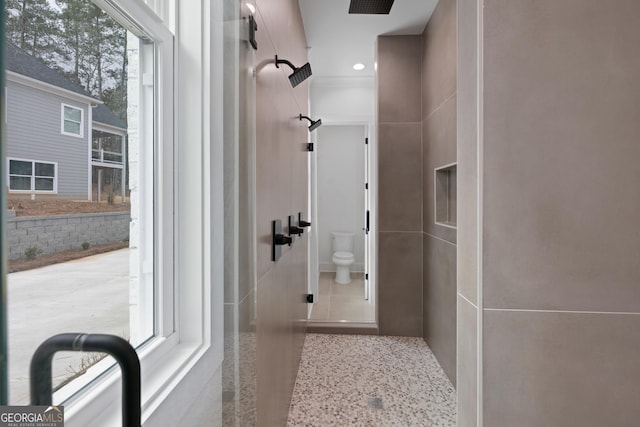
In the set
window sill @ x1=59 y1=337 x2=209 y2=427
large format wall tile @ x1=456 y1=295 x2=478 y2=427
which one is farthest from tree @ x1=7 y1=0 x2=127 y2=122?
large format wall tile @ x1=456 y1=295 x2=478 y2=427

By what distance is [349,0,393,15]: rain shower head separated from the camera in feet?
7.88

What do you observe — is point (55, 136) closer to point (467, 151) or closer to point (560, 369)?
point (467, 151)

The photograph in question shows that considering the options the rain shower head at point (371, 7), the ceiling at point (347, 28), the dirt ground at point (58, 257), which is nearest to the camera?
the dirt ground at point (58, 257)

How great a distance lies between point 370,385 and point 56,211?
2.16m

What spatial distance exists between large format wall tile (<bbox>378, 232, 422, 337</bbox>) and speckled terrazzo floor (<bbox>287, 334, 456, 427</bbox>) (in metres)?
0.15

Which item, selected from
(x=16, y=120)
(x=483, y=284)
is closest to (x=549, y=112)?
(x=483, y=284)

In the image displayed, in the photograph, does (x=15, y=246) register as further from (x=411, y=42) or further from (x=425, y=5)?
(x=411, y=42)

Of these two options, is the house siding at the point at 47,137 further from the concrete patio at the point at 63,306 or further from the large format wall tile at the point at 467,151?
the large format wall tile at the point at 467,151

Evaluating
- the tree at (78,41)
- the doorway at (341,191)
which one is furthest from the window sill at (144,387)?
the doorway at (341,191)

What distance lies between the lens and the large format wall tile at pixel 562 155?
884mm

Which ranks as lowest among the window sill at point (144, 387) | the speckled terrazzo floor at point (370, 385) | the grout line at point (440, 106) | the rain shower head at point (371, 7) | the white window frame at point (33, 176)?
the speckled terrazzo floor at point (370, 385)

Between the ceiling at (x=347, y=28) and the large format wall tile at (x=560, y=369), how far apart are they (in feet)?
7.87

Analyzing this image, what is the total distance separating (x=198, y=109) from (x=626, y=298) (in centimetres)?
119

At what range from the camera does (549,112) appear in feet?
2.95
